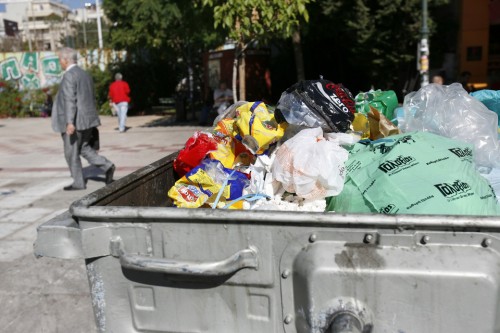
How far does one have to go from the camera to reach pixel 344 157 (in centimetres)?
222

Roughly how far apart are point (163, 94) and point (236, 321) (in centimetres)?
2367

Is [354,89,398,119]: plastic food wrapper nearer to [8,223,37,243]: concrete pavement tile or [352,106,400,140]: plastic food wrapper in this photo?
[352,106,400,140]: plastic food wrapper

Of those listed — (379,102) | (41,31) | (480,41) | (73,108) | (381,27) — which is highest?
(41,31)

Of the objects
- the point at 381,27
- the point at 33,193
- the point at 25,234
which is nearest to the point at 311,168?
the point at 25,234

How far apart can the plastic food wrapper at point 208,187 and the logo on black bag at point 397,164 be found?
671 millimetres

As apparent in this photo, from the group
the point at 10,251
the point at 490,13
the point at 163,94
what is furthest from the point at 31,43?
the point at 10,251

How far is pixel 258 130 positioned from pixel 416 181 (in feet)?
2.71

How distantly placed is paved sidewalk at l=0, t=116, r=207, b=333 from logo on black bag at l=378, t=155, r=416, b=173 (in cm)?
267

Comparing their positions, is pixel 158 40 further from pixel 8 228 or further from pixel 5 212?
pixel 8 228

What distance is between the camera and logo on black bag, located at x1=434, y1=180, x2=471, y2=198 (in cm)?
199

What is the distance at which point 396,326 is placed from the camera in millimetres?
1591

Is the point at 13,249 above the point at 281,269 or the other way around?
the other way around

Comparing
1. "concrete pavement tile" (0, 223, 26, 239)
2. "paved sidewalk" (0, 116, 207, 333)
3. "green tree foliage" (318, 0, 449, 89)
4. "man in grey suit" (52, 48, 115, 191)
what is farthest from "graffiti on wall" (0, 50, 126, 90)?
"concrete pavement tile" (0, 223, 26, 239)

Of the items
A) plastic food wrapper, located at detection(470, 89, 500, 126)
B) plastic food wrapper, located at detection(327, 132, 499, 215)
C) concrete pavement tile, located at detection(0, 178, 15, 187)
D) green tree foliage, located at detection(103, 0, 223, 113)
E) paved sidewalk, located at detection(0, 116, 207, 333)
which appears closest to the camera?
plastic food wrapper, located at detection(327, 132, 499, 215)
